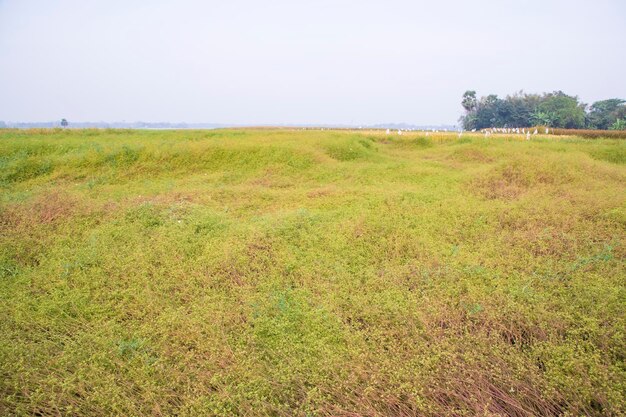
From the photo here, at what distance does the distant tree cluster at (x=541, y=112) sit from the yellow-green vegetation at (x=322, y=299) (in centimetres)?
3756

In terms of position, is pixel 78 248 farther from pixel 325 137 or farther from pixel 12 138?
pixel 12 138

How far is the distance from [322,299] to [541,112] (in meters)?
48.0

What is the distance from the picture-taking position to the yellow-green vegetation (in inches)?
140

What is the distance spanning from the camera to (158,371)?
396cm

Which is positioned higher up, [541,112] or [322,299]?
[541,112]

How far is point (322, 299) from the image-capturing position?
502cm

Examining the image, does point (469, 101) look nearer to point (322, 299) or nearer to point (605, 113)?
point (605, 113)

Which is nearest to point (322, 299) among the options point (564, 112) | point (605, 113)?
point (564, 112)

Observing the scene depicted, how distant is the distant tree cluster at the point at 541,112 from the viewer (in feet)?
133

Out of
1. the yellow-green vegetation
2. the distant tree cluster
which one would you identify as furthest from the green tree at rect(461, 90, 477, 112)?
the yellow-green vegetation

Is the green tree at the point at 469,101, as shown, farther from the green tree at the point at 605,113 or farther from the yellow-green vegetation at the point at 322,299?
the yellow-green vegetation at the point at 322,299

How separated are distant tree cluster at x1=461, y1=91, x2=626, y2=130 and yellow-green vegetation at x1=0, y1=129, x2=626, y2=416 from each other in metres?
37.6

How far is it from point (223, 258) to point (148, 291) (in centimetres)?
118

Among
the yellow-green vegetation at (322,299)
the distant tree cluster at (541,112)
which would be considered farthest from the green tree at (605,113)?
the yellow-green vegetation at (322,299)
